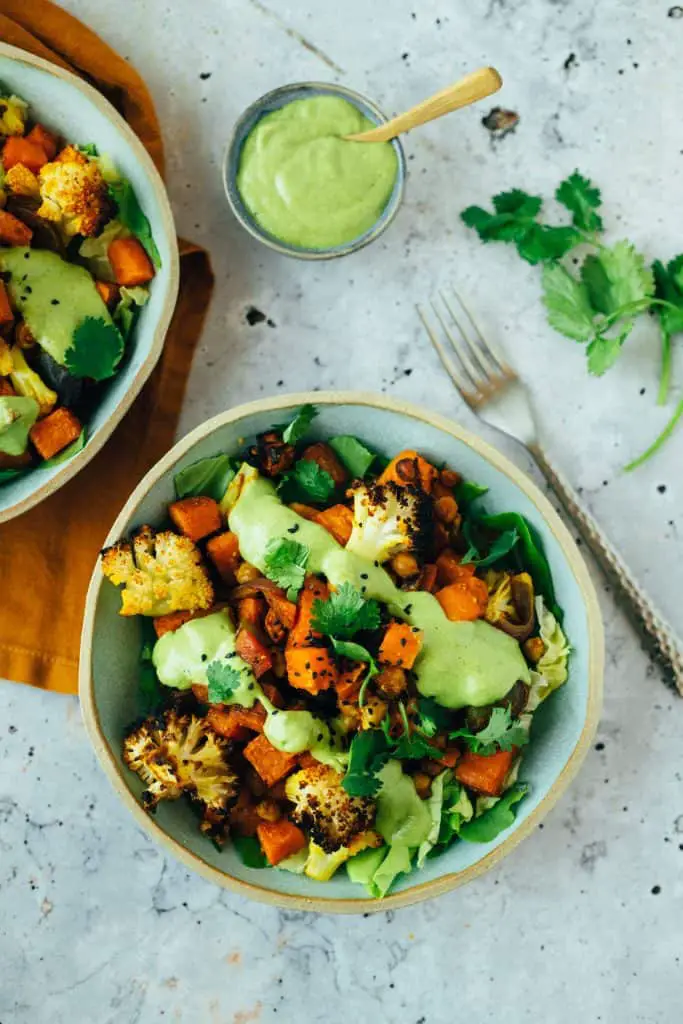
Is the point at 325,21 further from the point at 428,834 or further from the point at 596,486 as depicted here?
the point at 428,834

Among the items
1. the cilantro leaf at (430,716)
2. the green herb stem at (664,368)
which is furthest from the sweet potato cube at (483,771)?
the green herb stem at (664,368)

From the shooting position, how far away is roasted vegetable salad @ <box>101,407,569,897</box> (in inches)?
90.9

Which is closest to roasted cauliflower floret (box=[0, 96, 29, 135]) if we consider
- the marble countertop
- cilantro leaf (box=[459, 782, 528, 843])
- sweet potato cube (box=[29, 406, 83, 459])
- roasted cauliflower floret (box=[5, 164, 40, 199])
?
roasted cauliflower floret (box=[5, 164, 40, 199])

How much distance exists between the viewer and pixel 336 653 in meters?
2.29

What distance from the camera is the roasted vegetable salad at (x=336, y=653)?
231 centimetres

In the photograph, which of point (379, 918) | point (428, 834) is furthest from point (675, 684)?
point (379, 918)

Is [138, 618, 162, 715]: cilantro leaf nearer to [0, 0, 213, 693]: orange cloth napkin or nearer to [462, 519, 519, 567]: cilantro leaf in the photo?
[0, 0, 213, 693]: orange cloth napkin

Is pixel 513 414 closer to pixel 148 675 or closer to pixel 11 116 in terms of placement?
pixel 148 675

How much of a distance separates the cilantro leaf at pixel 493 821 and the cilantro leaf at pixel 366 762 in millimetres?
317

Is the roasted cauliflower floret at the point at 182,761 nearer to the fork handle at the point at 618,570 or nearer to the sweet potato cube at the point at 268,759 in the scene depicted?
the sweet potato cube at the point at 268,759

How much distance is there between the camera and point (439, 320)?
2.97m

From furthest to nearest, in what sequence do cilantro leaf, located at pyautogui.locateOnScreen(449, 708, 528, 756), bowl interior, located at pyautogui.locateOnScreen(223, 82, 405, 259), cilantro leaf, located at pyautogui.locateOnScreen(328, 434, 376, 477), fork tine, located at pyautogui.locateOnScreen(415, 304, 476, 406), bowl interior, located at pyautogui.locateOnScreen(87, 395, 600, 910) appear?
fork tine, located at pyautogui.locateOnScreen(415, 304, 476, 406) → bowl interior, located at pyautogui.locateOnScreen(223, 82, 405, 259) → cilantro leaf, located at pyautogui.locateOnScreen(328, 434, 376, 477) → bowl interior, located at pyautogui.locateOnScreen(87, 395, 600, 910) → cilantro leaf, located at pyautogui.locateOnScreen(449, 708, 528, 756)

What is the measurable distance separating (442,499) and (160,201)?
3.61ft

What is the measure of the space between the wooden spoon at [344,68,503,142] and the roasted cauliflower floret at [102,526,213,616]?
1281mm
